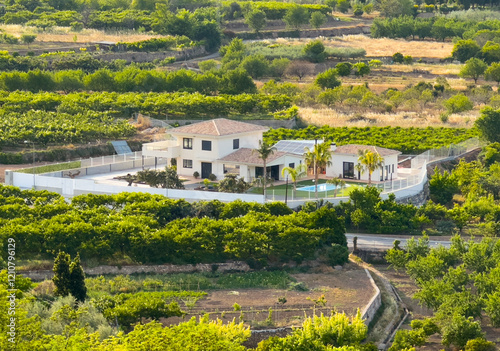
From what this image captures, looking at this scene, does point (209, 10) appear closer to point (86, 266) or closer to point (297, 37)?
point (297, 37)

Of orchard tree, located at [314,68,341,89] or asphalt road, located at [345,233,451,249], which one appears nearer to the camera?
asphalt road, located at [345,233,451,249]

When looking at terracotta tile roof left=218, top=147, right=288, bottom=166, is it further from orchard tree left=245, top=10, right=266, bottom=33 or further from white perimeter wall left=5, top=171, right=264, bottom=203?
orchard tree left=245, top=10, right=266, bottom=33

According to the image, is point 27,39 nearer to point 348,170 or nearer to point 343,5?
point 343,5

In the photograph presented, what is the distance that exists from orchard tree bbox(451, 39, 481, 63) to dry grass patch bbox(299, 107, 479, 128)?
85.8 feet

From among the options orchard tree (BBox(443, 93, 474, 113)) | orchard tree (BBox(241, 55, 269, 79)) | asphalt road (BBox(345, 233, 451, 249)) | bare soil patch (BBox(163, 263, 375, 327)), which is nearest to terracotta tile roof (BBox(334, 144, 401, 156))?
asphalt road (BBox(345, 233, 451, 249))

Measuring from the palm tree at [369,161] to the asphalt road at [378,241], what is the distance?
5907mm

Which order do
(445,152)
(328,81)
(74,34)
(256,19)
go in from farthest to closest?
(256,19)
(74,34)
(328,81)
(445,152)

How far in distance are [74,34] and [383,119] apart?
46774mm

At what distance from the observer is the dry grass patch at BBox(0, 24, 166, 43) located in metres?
118

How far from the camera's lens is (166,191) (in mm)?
57688

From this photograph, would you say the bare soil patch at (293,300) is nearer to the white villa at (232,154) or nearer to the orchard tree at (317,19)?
the white villa at (232,154)

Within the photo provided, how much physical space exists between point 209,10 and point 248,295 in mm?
99481

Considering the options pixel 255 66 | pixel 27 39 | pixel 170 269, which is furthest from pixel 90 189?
pixel 27 39

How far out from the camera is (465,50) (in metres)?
117
